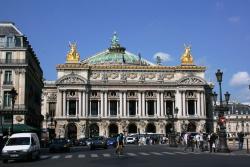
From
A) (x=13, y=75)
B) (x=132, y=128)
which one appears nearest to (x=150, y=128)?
(x=132, y=128)

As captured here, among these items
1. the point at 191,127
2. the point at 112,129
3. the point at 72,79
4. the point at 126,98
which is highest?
the point at 72,79

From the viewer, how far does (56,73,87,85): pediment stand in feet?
392

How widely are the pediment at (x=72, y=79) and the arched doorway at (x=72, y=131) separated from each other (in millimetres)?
11171

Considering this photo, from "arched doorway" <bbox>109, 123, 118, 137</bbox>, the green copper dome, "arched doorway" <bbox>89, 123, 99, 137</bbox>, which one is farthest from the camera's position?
the green copper dome

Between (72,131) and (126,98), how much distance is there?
1712 centimetres

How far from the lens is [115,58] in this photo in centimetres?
14338

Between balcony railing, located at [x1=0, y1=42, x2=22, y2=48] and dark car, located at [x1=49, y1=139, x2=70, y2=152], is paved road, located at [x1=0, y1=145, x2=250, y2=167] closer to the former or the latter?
dark car, located at [x1=49, y1=139, x2=70, y2=152]

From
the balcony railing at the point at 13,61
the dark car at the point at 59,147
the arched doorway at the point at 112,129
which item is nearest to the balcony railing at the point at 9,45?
the balcony railing at the point at 13,61

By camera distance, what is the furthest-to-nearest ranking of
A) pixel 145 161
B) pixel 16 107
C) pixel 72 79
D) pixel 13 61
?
pixel 72 79 → pixel 13 61 → pixel 16 107 → pixel 145 161

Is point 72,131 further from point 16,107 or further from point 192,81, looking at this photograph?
point 16,107

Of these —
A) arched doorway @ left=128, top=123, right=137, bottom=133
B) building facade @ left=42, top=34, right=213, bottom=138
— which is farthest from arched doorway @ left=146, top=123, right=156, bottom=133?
arched doorway @ left=128, top=123, right=137, bottom=133

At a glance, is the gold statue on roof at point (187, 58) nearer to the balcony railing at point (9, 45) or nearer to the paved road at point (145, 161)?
the balcony railing at point (9, 45)

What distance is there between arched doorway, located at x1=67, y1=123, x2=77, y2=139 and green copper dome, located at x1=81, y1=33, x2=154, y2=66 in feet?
93.1

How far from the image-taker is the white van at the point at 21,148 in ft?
101
